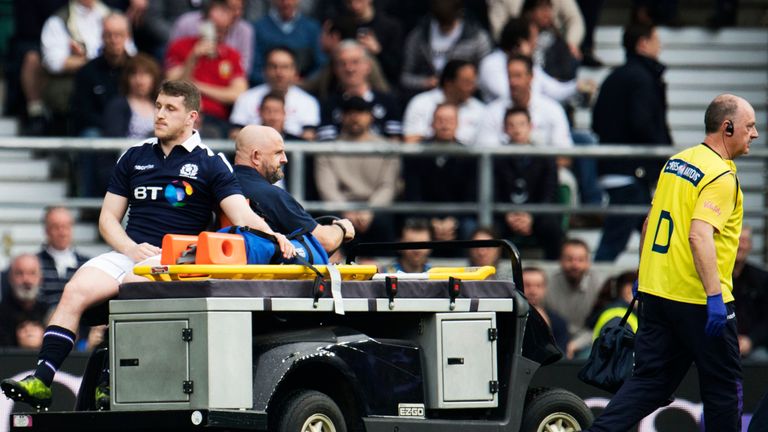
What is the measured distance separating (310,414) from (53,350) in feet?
4.47

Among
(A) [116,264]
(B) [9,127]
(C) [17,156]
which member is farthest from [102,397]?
(B) [9,127]

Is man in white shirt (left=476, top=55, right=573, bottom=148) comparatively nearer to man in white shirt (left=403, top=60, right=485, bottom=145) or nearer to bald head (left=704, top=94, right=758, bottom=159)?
man in white shirt (left=403, top=60, right=485, bottom=145)

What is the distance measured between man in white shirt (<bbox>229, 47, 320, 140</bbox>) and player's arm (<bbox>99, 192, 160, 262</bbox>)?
212 inches

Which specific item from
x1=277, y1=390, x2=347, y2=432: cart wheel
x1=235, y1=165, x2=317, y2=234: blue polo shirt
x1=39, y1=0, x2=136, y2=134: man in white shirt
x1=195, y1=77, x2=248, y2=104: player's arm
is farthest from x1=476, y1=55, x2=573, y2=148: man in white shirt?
x1=277, y1=390, x2=347, y2=432: cart wheel

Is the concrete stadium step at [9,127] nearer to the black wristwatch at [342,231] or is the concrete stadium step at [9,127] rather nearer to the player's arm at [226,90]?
the player's arm at [226,90]

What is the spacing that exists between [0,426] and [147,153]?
3.03 meters

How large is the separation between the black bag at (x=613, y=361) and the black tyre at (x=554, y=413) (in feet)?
0.58

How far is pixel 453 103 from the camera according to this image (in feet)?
49.8

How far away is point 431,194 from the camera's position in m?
14.7

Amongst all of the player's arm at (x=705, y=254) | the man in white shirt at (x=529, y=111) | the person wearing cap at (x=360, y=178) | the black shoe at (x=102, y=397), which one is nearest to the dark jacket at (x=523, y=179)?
the man in white shirt at (x=529, y=111)

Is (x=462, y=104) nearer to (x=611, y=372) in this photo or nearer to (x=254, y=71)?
(x=254, y=71)

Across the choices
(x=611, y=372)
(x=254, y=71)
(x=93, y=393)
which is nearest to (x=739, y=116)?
(x=611, y=372)

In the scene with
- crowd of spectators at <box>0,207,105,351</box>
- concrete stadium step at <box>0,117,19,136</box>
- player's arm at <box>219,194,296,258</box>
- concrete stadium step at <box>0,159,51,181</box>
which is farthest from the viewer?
concrete stadium step at <box>0,117,19,136</box>

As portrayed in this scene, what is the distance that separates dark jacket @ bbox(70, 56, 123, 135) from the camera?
49.0ft
